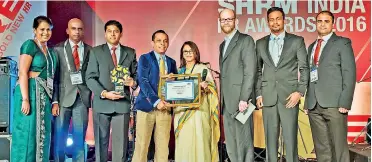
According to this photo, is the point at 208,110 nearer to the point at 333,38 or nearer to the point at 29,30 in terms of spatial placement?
the point at 333,38

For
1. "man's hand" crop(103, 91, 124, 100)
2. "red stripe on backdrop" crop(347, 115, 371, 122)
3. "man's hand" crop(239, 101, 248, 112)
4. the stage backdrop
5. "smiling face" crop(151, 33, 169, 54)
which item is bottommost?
"red stripe on backdrop" crop(347, 115, 371, 122)

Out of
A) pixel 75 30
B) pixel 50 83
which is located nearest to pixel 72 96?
pixel 50 83

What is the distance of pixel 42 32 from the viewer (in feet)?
15.2

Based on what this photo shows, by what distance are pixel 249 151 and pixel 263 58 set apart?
964 mm

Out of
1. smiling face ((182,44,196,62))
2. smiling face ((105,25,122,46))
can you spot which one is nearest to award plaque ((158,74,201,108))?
smiling face ((182,44,196,62))

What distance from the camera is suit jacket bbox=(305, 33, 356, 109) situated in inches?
174

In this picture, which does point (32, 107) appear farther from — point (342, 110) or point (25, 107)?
point (342, 110)

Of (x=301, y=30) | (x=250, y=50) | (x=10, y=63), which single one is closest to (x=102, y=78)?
(x=10, y=63)

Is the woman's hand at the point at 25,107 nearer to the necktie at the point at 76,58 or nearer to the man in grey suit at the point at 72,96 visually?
the man in grey suit at the point at 72,96

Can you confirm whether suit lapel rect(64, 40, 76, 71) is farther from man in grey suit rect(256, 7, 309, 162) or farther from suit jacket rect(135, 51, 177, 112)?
man in grey suit rect(256, 7, 309, 162)

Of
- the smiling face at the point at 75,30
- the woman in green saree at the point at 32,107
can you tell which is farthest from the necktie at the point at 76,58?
the woman in green saree at the point at 32,107

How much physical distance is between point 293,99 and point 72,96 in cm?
237

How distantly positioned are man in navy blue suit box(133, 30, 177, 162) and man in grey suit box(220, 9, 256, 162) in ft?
2.17

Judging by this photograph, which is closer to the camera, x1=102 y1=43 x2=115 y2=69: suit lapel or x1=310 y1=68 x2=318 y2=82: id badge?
x1=310 y1=68 x2=318 y2=82: id badge
